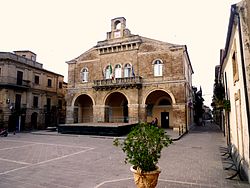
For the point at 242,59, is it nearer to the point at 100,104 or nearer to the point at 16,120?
the point at 100,104

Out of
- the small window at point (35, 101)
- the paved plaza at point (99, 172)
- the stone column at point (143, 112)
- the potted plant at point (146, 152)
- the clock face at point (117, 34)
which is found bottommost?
the paved plaza at point (99, 172)

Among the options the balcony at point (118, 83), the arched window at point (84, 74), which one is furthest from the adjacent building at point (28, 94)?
the balcony at point (118, 83)

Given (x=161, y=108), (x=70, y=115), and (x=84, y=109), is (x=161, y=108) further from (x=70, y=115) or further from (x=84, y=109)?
(x=70, y=115)

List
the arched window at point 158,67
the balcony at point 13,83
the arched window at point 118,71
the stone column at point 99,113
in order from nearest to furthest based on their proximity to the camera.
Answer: the arched window at point 158,67
the balcony at point 13,83
the stone column at point 99,113
the arched window at point 118,71

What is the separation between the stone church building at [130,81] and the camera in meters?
22.4

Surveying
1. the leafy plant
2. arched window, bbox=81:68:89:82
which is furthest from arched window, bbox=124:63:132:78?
the leafy plant

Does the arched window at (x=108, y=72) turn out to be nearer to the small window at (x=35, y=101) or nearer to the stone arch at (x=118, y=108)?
the stone arch at (x=118, y=108)

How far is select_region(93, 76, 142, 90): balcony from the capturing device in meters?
23.5

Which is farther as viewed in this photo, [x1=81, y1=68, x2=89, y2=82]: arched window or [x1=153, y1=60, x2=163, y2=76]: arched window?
[x1=81, y1=68, x2=89, y2=82]: arched window

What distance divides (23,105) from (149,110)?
57.4ft

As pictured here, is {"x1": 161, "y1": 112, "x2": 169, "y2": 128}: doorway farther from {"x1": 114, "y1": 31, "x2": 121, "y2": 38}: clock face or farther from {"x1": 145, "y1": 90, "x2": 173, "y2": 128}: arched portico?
{"x1": 114, "y1": 31, "x2": 121, "y2": 38}: clock face

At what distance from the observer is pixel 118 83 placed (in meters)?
24.3

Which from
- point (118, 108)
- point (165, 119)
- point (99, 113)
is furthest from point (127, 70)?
point (165, 119)

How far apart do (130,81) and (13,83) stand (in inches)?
601
